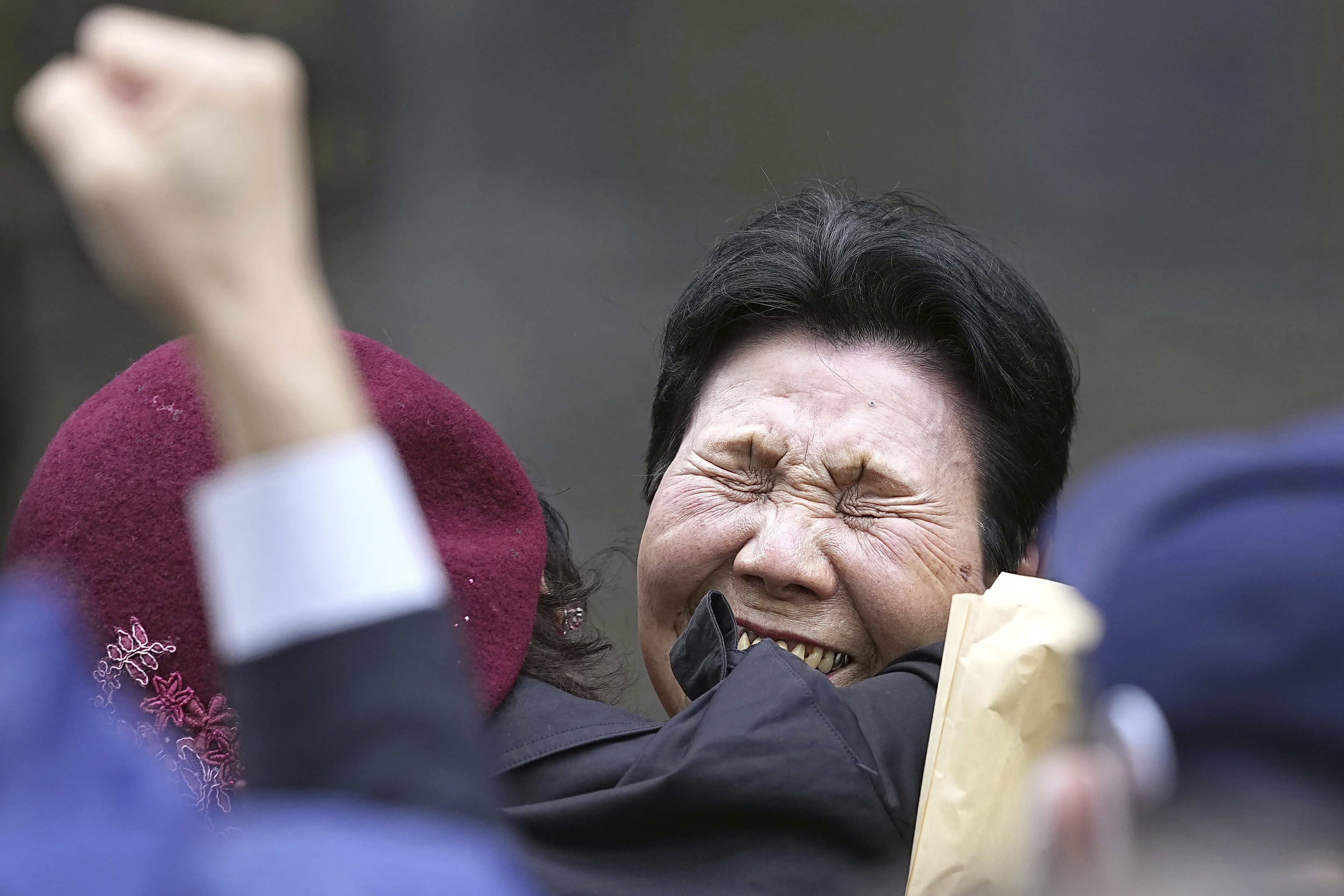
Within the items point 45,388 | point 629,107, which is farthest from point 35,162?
point 629,107

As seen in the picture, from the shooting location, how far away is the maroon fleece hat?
4.86ft

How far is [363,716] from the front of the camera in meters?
0.85

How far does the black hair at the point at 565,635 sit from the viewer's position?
1860 millimetres

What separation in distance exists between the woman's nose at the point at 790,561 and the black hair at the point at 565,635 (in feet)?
0.77

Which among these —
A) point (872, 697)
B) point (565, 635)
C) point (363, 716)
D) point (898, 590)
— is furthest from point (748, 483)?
point (363, 716)

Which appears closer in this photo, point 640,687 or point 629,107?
point 640,687

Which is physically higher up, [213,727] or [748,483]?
[748,483]

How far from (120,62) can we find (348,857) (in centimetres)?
45

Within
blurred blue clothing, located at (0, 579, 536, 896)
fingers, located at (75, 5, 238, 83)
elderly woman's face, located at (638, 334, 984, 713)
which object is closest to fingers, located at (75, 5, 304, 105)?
fingers, located at (75, 5, 238, 83)

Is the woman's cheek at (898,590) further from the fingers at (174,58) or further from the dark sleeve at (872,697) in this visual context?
the fingers at (174,58)

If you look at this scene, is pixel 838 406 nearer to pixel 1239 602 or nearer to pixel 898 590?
pixel 898 590

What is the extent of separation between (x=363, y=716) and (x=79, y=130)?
36cm

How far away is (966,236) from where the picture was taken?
2361 mm

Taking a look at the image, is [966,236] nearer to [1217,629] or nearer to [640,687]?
[1217,629]
